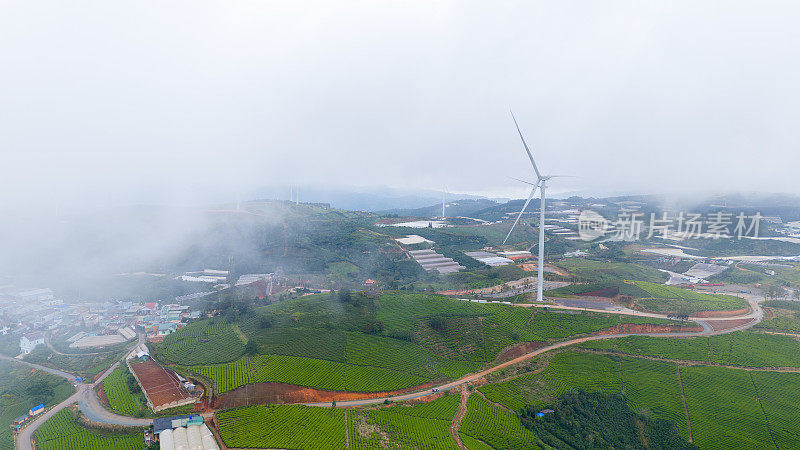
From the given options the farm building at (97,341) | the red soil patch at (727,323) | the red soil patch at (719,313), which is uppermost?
the red soil patch at (719,313)

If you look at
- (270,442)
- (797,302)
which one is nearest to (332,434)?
(270,442)

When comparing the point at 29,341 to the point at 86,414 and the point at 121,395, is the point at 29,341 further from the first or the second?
the point at 121,395

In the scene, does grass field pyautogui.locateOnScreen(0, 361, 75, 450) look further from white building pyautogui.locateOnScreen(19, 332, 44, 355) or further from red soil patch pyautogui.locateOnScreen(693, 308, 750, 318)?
red soil patch pyautogui.locateOnScreen(693, 308, 750, 318)

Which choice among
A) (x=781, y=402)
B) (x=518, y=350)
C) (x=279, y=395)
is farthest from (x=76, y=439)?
(x=781, y=402)

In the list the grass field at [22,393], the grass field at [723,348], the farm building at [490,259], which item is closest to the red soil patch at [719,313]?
the grass field at [723,348]

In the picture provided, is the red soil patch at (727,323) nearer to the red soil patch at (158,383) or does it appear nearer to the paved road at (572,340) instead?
→ the paved road at (572,340)

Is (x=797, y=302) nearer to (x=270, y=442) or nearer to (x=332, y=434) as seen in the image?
(x=332, y=434)
